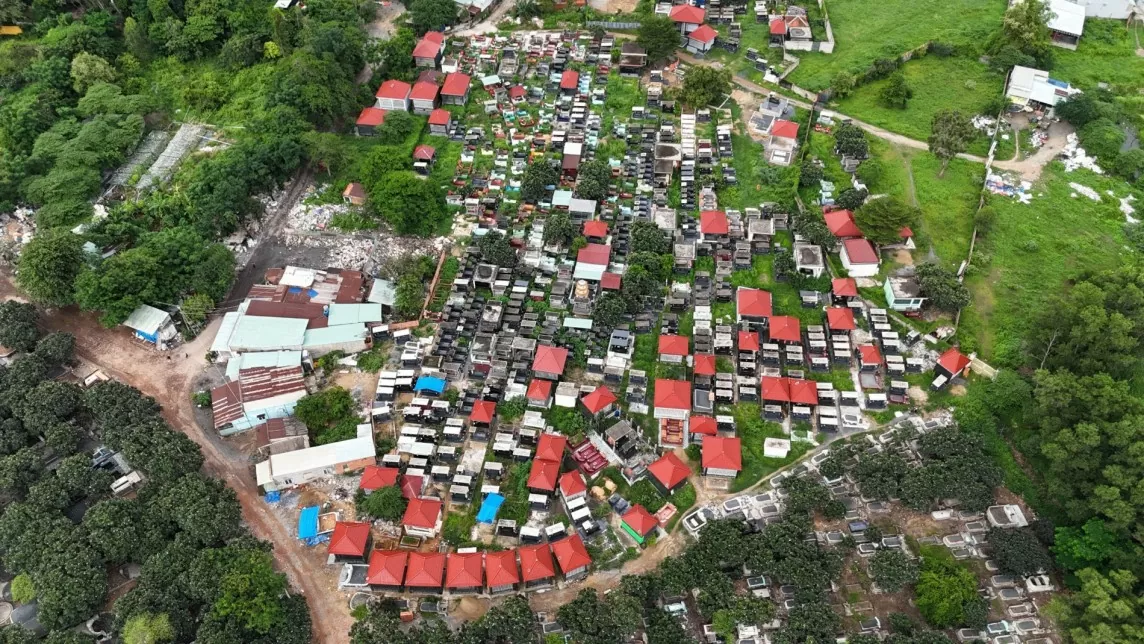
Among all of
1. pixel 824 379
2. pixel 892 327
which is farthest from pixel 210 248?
pixel 892 327

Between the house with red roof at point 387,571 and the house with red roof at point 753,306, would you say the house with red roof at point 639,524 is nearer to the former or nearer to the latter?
the house with red roof at point 387,571

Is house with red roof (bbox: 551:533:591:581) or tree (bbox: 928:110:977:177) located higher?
tree (bbox: 928:110:977:177)

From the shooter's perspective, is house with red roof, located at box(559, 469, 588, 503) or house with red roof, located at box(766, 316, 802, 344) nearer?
house with red roof, located at box(559, 469, 588, 503)

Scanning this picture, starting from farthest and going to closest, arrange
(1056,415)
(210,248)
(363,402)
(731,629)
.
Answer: (210,248) → (363,402) → (1056,415) → (731,629)

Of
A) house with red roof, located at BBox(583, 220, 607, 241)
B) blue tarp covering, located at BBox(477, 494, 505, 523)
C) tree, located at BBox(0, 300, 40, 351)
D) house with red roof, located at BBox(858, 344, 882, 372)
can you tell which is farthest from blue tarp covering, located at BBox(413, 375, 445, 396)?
house with red roof, located at BBox(858, 344, 882, 372)

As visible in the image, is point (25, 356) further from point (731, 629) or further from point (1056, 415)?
point (1056, 415)

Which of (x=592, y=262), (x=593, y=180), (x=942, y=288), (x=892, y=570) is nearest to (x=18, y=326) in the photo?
(x=592, y=262)

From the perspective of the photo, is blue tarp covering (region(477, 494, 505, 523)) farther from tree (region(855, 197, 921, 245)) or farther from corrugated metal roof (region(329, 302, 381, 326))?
tree (region(855, 197, 921, 245))

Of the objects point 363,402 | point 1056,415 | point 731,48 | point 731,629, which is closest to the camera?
point 731,629
